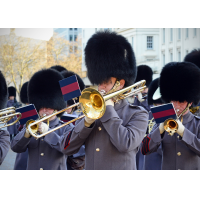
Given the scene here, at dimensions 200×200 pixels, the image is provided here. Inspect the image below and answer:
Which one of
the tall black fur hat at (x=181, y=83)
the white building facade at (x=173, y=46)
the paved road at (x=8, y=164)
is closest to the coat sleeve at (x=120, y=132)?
the tall black fur hat at (x=181, y=83)

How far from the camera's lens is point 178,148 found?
9.97 ft

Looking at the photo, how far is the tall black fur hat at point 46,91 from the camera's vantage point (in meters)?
3.88

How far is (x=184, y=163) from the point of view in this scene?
299 cm

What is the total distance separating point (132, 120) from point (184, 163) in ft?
2.73

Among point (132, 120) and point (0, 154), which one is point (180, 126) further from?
point (0, 154)

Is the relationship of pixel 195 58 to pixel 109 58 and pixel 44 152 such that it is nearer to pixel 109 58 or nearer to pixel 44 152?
pixel 109 58

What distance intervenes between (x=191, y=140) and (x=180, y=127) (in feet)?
0.60

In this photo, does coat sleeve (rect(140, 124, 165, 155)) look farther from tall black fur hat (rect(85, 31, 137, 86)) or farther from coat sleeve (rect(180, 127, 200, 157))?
tall black fur hat (rect(85, 31, 137, 86))

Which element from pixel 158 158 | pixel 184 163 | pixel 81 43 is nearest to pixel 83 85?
pixel 158 158

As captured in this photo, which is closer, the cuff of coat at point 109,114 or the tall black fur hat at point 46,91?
the cuff of coat at point 109,114

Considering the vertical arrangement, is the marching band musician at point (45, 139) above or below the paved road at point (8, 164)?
above

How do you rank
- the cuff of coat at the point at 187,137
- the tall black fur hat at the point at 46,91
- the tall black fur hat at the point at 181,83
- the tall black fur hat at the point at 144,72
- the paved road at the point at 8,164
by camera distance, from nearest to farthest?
the cuff of coat at the point at 187,137, the tall black fur hat at the point at 181,83, the tall black fur hat at the point at 46,91, the paved road at the point at 8,164, the tall black fur hat at the point at 144,72

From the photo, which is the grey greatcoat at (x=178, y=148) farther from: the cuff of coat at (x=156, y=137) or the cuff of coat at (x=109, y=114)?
the cuff of coat at (x=109, y=114)

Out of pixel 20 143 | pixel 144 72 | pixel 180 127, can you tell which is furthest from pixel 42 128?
pixel 144 72
